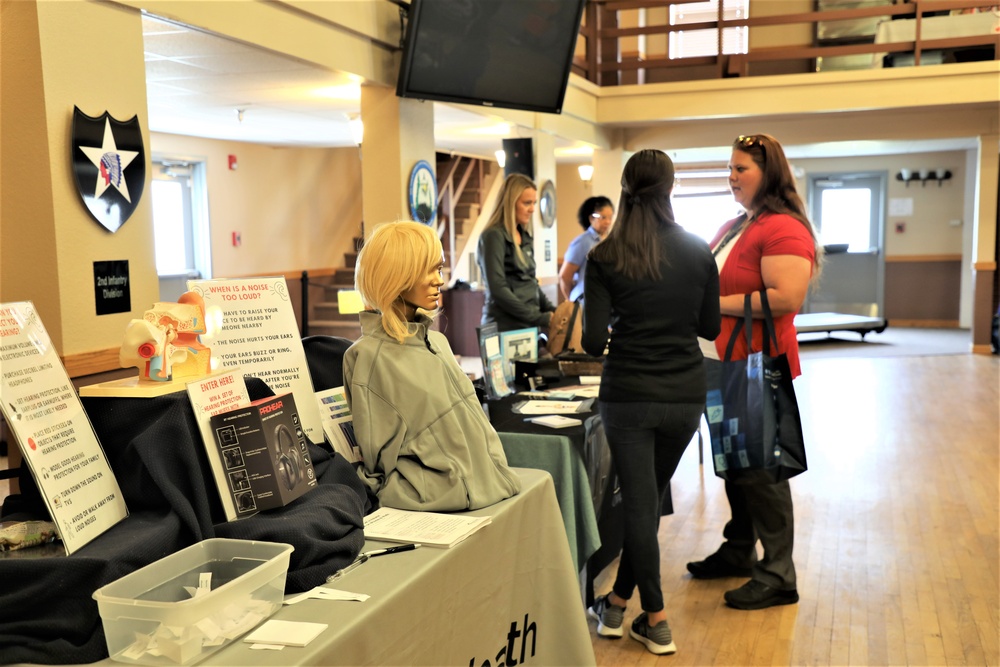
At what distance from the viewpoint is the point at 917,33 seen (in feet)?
29.7

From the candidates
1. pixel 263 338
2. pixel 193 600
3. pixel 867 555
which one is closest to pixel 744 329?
pixel 867 555

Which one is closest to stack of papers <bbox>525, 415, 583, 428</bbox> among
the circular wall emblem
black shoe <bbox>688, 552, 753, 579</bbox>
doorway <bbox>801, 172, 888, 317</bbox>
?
black shoe <bbox>688, 552, 753, 579</bbox>

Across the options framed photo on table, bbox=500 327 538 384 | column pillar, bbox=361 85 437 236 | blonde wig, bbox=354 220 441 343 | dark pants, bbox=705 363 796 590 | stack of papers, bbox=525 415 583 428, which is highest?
column pillar, bbox=361 85 437 236

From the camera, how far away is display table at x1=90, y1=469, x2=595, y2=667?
57.1 inches

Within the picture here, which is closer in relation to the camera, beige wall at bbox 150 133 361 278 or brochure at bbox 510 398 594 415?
brochure at bbox 510 398 594 415

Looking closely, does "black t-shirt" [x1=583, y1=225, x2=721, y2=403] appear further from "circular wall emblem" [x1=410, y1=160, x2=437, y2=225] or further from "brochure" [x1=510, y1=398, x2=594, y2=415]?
"circular wall emblem" [x1=410, y1=160, x2=437, y2=225]

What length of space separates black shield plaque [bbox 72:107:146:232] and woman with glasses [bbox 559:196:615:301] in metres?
2.97

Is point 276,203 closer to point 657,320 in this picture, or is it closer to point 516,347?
point 516,347

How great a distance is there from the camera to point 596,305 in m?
2.66

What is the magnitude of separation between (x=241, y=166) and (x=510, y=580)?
917 cm

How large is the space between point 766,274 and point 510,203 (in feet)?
5.13

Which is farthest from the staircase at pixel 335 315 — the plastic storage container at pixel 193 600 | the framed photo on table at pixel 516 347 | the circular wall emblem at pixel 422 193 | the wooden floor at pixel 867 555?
the plastic storage container at pixel 193 600

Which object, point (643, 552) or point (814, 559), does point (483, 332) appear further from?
point (814, 559)

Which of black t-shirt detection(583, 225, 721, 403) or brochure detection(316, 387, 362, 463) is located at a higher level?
black t-shirt detection(583, 225, 721, 403)
